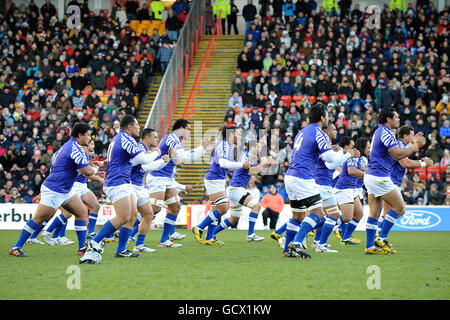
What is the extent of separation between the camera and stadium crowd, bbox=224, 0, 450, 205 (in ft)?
77.4

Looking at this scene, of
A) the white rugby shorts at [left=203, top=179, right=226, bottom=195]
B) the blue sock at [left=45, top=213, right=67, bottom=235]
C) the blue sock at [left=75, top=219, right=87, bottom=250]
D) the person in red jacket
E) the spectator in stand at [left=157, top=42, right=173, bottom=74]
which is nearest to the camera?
the blue sock at [left=75, top=219, right=87, bottom=250]

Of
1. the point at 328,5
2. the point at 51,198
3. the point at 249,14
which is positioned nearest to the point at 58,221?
the point at 51,198

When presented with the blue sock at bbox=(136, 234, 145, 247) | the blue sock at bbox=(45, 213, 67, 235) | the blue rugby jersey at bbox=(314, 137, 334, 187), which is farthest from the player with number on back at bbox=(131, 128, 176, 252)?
the blue rugby jersey at bbox=(314, 137, 334, 187)

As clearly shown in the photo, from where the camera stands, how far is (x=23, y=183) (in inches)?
950

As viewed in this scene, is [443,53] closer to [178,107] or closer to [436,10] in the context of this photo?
[436,10]

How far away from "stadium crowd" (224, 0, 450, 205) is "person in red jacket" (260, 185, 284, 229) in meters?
1.22

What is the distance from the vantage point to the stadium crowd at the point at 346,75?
23578 millimetres

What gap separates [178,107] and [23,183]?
7.61 meters

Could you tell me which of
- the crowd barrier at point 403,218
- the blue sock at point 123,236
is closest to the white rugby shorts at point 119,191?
the blue sock at point 123,236

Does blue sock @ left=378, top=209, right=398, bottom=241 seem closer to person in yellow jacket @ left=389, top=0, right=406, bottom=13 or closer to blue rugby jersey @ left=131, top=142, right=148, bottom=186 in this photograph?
blue rugby jersey @ left=131, top=142, right=148, bottom=186

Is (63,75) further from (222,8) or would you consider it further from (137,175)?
(137,175)

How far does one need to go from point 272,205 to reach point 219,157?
7564 millimetres

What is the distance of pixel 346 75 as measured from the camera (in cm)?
2594

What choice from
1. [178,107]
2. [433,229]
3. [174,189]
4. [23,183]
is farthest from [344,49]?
[174,189]
